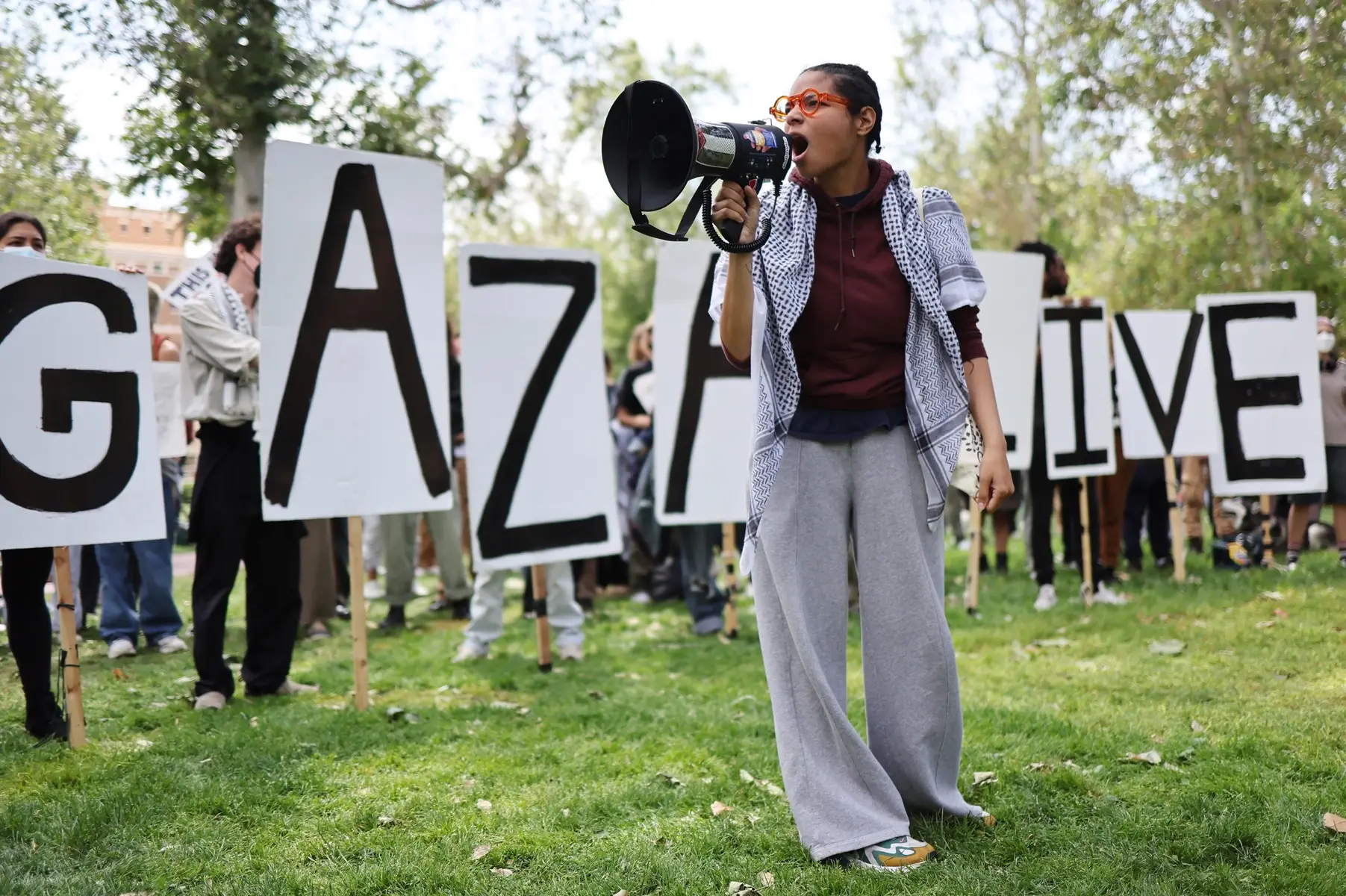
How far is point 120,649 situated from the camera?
255 inches

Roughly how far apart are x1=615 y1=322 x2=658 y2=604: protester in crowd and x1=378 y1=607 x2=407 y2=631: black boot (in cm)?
200

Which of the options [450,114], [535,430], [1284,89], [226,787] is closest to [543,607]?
[535,430]

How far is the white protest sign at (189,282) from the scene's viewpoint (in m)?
5.30

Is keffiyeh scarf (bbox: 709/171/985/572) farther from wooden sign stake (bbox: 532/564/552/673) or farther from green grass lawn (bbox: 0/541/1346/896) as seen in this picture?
wooden sign stake (bbox: 532/564/552/673)

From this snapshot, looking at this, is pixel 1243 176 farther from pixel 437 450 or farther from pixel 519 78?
pixel 437 450

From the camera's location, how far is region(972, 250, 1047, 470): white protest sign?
7.14 m

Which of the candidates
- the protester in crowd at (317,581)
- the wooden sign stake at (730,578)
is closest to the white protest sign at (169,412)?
the protester in crowd at (317,581)

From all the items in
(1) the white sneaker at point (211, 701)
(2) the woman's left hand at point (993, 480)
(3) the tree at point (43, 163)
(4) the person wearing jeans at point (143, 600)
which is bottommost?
(1) the white sneaker at point (211, 701)

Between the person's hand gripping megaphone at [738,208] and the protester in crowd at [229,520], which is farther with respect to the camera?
the protester in crowd at [229,520]

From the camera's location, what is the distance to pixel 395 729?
482 centimetres

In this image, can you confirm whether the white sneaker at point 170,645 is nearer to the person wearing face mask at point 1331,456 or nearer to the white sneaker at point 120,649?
the white sneaker at point 120,649

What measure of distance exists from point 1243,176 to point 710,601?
9305 millimetres

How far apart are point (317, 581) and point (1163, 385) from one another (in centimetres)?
621

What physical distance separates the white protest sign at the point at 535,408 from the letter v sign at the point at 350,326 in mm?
395
